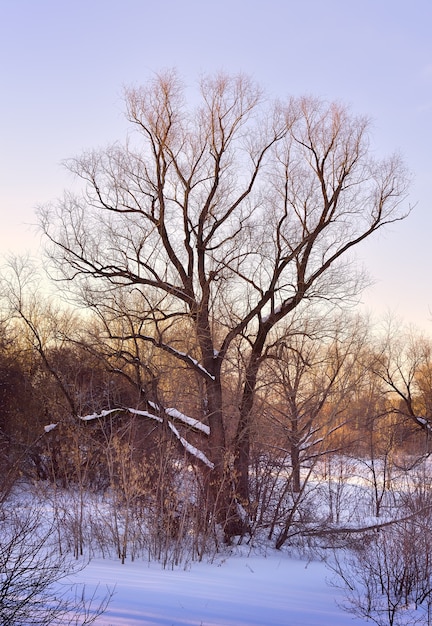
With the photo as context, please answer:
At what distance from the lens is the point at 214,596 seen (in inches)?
463

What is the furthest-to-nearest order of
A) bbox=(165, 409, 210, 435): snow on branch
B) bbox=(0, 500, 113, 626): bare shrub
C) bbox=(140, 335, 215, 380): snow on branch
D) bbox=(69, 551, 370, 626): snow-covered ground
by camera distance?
bbox=(165, 409, 210, 435): snow on branch < bbox=(140, 335, 215, 380): snow on branch < bbox=(69, 551, 370, 626): snow-covered ground < bbox=(0, 500, 113, 626): bare shrub

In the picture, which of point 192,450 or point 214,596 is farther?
point 192,450

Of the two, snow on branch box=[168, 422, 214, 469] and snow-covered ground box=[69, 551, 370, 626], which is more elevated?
snow on branch box=[168, 422, 214, 469]

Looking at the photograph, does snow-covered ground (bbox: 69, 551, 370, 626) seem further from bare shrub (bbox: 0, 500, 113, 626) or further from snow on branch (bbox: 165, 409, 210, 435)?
snow on branch (bbox: 165, 409, 210, 435)

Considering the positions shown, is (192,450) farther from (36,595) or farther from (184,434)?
(36,595)

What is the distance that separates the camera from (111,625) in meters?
8.60

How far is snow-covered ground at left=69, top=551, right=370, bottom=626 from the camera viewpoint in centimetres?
1000

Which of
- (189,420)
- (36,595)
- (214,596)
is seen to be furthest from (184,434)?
(36,595)

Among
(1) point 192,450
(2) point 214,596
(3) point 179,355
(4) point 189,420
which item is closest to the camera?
(2) point 214,596

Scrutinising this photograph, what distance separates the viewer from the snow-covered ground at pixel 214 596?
1000 cm

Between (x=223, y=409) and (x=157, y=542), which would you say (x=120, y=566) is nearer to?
(x=157, y=542)

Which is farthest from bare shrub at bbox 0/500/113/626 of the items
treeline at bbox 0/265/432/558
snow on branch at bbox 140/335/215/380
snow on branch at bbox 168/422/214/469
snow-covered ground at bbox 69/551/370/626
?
snow on branch at bbox 140/335/215/380

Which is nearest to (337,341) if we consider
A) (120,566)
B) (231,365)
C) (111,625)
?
(231,365)

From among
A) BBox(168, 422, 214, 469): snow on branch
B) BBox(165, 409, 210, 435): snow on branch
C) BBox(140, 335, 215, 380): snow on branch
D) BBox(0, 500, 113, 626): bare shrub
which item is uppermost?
BBox(140, 335, 215, 380): snow on branch
